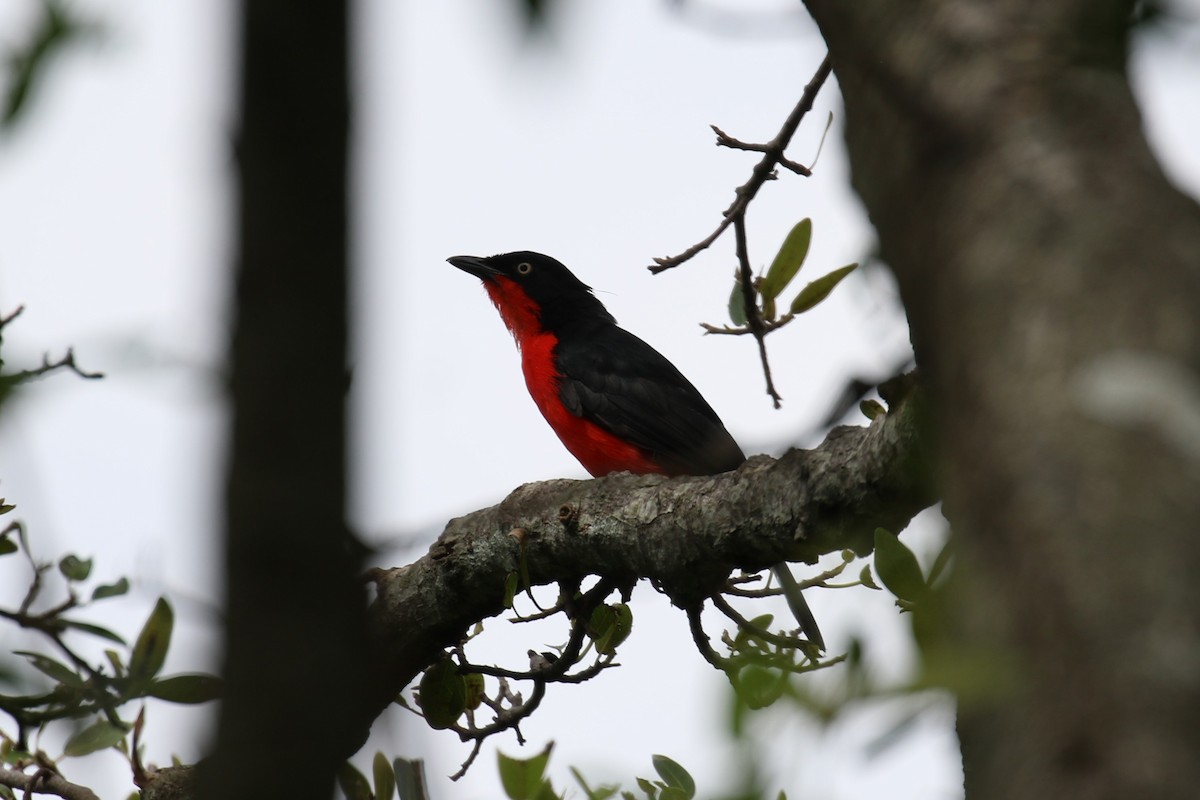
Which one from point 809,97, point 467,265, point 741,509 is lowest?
point 741,509

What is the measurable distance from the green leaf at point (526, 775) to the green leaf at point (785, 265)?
1.75 meters

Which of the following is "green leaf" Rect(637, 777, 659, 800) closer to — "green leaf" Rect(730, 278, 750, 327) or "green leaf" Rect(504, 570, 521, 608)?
"green leaf" Rect(504, 570, 521, 608)

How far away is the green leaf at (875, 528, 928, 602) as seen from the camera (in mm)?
2619

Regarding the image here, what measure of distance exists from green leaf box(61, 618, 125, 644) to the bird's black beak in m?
5.37

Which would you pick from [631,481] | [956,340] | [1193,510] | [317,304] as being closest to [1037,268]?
[956,340]

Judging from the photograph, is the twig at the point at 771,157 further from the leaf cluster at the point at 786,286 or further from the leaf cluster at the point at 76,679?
the leaf cluster at the point at 76,679

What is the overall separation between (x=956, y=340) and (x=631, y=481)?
3134 mm

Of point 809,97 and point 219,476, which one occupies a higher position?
point 809,97

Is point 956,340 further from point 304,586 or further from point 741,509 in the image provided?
point 741,509

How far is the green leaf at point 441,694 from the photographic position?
13.2 ft

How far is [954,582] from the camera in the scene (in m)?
0.91

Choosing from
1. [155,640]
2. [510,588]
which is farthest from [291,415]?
[155,640]

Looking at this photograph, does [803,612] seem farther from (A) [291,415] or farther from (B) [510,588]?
(A) [291,415]

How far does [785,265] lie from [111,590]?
2656 mm
